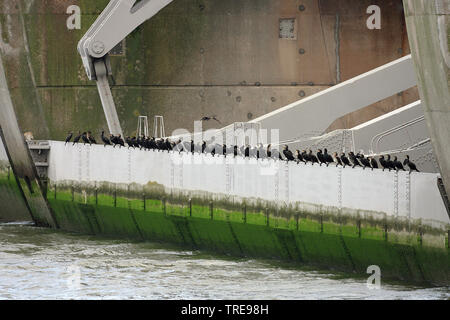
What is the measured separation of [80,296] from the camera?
30.8 m

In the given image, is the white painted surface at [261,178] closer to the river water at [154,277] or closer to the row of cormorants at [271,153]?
the row of cormorants at [271,153]

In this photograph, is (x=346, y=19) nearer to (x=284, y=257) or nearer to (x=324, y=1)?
(x=324, y=1)

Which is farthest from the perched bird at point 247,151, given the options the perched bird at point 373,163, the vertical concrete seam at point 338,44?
the vertical concrete seam at point 338,44

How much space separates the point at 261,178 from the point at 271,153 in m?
1.99

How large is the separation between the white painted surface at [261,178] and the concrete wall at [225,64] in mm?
5491

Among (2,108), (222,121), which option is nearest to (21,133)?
(2,108)

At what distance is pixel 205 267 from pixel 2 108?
48.4ft

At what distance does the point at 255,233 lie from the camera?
36.4 m

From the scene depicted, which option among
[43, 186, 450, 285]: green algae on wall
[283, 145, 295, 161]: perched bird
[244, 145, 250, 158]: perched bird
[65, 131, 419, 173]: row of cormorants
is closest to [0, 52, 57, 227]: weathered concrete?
[43, 186, 450, 285]: green algae on wall

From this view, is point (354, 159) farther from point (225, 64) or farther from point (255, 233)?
point (225, 64)

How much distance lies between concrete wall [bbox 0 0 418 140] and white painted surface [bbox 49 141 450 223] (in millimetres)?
5491

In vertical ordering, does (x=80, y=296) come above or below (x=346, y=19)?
below

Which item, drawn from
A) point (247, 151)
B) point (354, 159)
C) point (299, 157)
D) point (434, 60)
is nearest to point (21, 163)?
point (247, 151)
